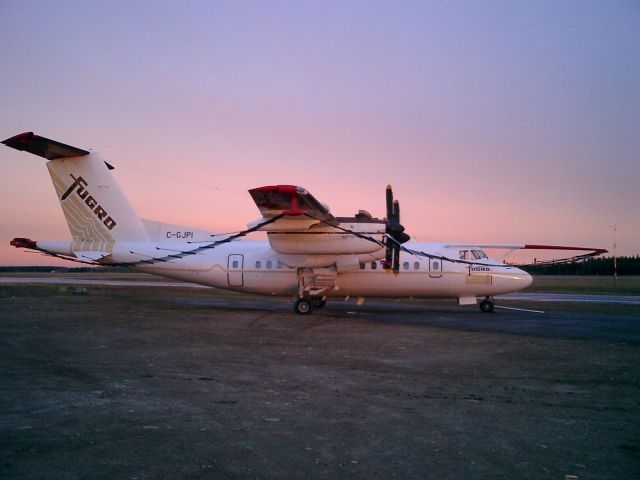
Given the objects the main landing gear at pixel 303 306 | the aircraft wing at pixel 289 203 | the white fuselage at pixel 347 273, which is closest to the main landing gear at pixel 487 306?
the white fuselage at pixel 347 273

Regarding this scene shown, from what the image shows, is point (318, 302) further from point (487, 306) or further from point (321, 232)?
point (487, 306)

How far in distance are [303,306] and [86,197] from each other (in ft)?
30.7

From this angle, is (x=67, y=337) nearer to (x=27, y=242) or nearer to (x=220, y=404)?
(x=220, y=404)

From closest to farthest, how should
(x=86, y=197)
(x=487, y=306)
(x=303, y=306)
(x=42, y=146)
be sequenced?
(x=42, y=146) < (x=303, y=306) < (x=86, y=197) < (x=487, y=306)

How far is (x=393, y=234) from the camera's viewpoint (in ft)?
57.0

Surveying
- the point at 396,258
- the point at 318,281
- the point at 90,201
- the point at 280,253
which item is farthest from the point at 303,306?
the point at 90,201

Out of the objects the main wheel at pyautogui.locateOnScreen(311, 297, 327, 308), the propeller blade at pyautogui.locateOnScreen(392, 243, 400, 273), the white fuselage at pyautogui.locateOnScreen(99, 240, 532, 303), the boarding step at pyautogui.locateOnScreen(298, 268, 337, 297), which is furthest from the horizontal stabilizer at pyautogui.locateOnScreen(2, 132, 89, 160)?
the propeller blade at pyautogui.locateOnScreen(392, 243, 400, 273)

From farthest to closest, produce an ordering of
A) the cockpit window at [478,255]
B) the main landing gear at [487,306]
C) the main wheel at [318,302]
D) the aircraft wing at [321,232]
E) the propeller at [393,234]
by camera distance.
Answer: the main wheel at [318,302] < the main landing gear at [487,306] < the cockpit window at [478,255] < the propeller at [393,234] < the aircraft wing at [321,232]

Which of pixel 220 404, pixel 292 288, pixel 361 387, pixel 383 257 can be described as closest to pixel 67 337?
pixel 220 404

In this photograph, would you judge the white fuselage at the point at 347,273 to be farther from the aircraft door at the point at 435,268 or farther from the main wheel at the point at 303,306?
the main wheel at the point at 303,306

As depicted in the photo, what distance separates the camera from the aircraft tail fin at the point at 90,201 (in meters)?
18.2

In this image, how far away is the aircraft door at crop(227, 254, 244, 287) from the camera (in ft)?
62.8

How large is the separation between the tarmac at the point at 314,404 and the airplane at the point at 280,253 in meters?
5.17

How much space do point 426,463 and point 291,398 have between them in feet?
8.20
